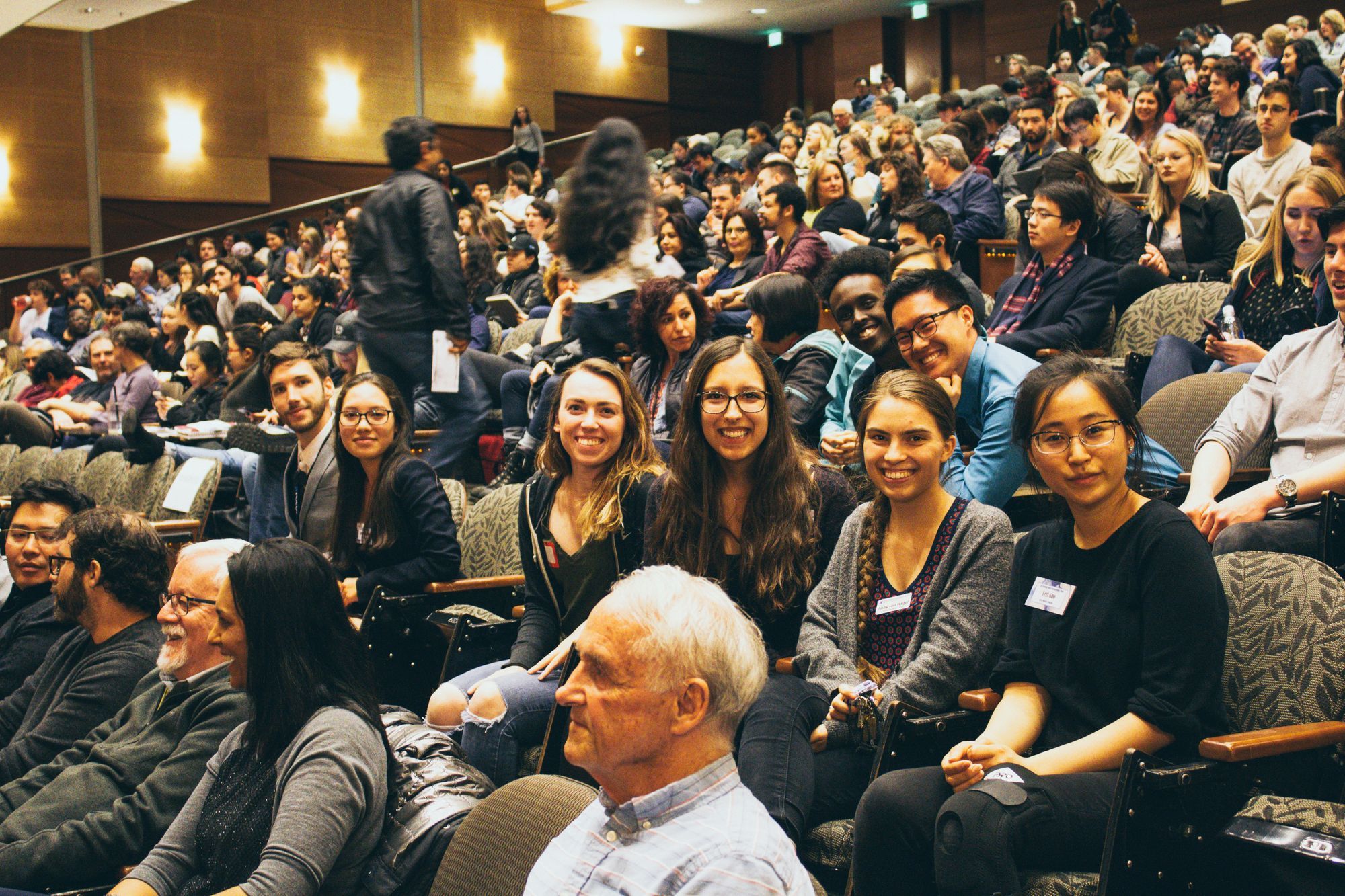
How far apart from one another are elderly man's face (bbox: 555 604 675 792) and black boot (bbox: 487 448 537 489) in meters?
2.71

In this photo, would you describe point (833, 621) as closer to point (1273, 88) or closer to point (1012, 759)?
point (1012, 759)

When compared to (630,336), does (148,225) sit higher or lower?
higher

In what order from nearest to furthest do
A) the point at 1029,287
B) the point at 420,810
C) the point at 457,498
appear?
the point at 420,810 → the point at 457,498 → the point at 1029,287

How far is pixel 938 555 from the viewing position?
1.90 meters

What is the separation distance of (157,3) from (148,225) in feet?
11.6

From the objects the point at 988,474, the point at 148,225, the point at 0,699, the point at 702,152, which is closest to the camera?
the point at 988,474

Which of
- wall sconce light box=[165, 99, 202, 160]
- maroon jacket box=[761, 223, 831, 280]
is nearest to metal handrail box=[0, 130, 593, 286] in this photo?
wall sconce light box=[165, 99, 202, 160]

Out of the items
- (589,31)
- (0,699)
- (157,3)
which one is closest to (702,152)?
(157,3)

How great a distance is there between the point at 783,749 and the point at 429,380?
2261 mm

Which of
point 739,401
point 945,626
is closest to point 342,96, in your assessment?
point 739,401

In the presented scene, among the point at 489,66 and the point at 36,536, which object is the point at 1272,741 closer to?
the point at 36,536

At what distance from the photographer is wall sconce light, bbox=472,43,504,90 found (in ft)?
41.0

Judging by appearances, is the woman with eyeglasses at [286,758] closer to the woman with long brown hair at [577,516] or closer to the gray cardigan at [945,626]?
the woman with long brown hair at [577,516]

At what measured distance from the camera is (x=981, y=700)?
171 cm
